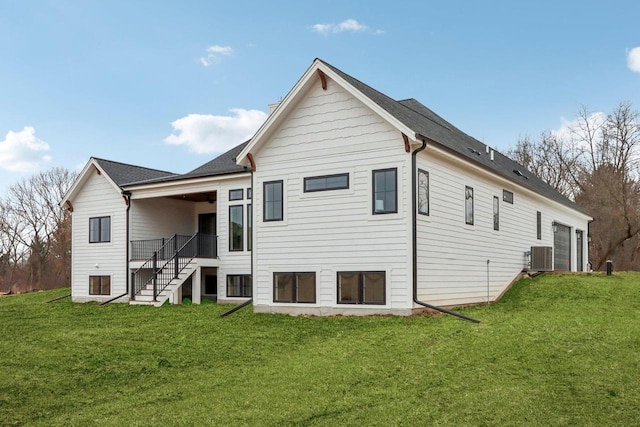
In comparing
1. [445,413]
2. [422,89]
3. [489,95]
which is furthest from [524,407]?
[422,89]

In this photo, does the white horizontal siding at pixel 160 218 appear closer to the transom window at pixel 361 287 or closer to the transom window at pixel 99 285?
the transom window at pixel 99 285

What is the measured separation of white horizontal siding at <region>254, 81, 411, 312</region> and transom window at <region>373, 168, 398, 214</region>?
12cm

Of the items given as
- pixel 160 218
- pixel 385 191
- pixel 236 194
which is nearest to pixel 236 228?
pixel 236 194

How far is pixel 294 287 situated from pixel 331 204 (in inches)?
96.4

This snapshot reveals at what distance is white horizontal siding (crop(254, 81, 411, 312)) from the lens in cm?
1466

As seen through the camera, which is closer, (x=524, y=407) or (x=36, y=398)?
(x=524, y=407)

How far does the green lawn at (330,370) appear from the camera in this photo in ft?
26.0

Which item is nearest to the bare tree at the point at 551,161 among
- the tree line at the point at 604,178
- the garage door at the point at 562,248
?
the tree line at the point at 604,178

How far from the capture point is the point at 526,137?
148 feet

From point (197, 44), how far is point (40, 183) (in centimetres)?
3415

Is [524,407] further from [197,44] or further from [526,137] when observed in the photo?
[526,137]

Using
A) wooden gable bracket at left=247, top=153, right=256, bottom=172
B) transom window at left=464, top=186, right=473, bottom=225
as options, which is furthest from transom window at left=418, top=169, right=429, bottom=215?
wooden gable bracket at left=247, top=153, right=256, bottom=172

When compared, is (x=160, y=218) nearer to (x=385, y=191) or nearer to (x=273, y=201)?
(x=273, y=201)

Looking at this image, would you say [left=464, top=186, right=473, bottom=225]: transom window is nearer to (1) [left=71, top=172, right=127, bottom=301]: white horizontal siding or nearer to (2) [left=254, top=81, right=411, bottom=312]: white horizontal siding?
(2) [left=254, top=81, right=411, bottom=312]: white horizontal siding
